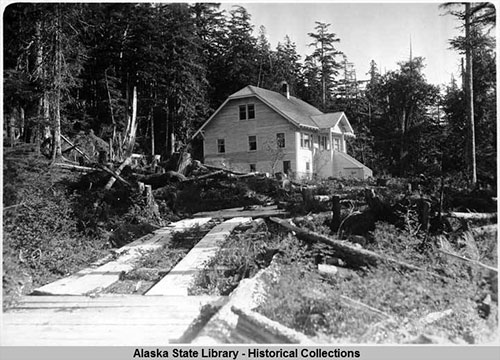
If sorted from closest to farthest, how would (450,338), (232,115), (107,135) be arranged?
(450,338)
(232,115)
(107,135)

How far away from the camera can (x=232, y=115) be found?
8117 millimetres

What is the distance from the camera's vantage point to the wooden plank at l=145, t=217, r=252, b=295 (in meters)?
4.99

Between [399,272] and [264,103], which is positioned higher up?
[264,103]

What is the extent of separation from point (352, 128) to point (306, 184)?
6.54ft

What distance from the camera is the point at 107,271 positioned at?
5.82 m

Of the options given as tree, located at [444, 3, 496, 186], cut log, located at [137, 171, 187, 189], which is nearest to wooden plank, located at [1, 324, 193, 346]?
tree, located at [444, 3, 496, 186]

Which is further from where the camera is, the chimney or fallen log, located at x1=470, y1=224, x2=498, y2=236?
the chimney

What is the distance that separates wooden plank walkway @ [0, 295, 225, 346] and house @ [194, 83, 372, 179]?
368 centimetres

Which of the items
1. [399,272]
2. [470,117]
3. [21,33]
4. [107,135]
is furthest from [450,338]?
[107,135]

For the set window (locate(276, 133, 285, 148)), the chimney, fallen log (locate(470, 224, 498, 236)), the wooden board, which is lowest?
the wooden board

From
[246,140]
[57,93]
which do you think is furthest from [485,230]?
[57,93]

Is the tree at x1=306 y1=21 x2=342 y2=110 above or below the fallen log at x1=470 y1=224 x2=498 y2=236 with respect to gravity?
above

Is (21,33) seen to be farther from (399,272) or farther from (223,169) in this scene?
(399,272)

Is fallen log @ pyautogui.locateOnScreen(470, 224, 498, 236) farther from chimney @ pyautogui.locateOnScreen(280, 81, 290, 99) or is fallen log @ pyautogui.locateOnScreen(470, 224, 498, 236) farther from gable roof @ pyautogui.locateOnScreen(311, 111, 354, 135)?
chimney @ pyautogui.locateOnScreen(280, 81, 290, 99)
